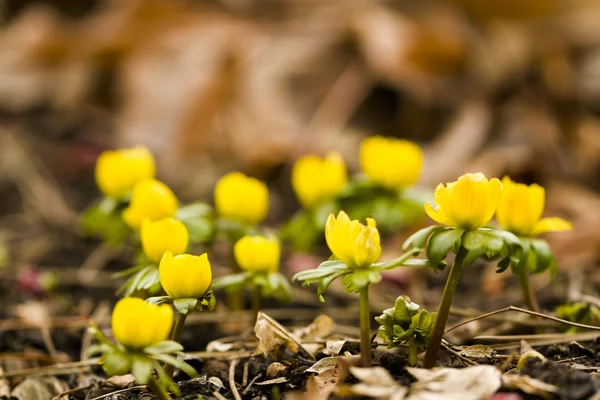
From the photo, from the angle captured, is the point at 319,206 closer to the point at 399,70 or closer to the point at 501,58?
the point at 399,70

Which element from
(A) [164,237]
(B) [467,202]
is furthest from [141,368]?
(B) [467,202]

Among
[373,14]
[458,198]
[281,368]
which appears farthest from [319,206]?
[373,14]

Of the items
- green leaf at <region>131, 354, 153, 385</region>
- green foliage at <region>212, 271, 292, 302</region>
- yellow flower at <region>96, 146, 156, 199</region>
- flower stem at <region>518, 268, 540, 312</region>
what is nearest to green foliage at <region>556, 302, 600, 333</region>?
flower stem at <region>518, 268, 540, 312</region>

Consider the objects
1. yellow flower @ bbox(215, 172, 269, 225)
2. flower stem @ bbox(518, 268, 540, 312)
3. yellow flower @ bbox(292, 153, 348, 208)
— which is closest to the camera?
flower stem @ bbox(518, 268, 540, 312)

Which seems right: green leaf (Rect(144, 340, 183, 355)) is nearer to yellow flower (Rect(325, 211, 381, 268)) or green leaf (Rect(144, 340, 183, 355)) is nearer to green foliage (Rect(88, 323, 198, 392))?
green foliage (Rect(88, 323, 198, 392))

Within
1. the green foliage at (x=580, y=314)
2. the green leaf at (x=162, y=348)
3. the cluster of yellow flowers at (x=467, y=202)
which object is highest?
the cluster of yellow flowers at (x=467, y=202)

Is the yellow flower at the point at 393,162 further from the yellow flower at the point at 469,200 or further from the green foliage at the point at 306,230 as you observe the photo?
the yellow flower at the point at 469,200

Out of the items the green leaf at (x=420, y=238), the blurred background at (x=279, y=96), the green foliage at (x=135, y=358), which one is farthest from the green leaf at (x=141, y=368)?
the blurred background at (x=279, y=96)
